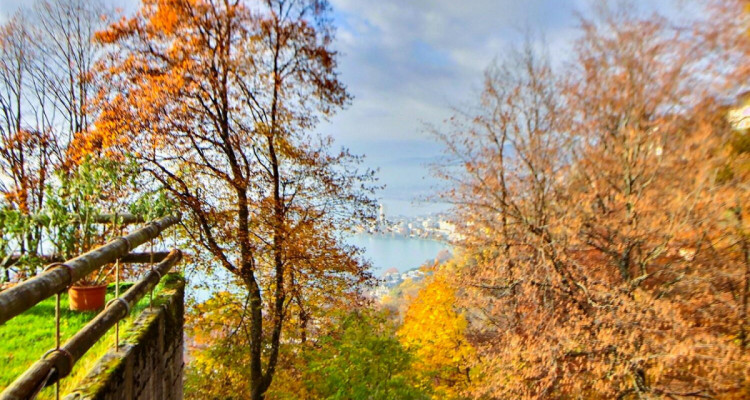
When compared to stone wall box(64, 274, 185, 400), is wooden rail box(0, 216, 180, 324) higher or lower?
higher

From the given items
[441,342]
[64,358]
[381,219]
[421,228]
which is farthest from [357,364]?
[64,358]

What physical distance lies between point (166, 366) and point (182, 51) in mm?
6587

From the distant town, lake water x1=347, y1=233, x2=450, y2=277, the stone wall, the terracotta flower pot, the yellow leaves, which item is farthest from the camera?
lake water x1=347, y1=233, x2=450, y2=277

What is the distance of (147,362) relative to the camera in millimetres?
3029

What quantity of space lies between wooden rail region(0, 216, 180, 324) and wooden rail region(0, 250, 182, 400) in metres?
0.32

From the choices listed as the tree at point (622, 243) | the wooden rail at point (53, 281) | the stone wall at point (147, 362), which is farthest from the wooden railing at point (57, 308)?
the tree at point (622, 243)

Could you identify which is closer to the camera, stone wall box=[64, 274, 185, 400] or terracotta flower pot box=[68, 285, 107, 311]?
stone wall box=[64, 274, 185, 400]

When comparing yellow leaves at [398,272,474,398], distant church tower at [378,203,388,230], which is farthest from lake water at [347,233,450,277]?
distant church tower at [378,203,388,230]

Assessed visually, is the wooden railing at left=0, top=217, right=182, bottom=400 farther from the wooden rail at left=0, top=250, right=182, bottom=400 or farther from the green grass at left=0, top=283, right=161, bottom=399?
the green grass at left=0, top=283, right=161, bottom=399

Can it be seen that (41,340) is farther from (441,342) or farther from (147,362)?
(441,342)

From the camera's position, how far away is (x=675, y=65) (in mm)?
7168

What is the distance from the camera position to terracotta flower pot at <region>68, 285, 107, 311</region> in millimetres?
3979

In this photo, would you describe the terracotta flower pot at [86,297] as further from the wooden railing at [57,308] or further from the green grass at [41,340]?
the wooden railing at [57,308]

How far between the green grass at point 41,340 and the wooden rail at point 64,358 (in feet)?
1.03
